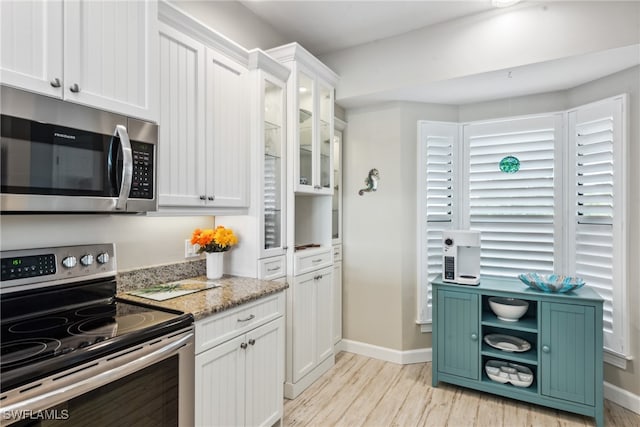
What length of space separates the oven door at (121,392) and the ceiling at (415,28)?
7.82 ft

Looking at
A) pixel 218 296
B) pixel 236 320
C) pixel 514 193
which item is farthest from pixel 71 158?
pixel 514 193

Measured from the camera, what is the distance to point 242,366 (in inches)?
71.4

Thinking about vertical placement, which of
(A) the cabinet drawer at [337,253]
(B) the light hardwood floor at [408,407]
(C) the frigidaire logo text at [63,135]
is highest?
(C) the frigidaire logo text at [63,135]

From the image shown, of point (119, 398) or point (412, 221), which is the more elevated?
point (412, 221)

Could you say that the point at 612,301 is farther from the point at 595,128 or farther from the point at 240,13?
the point at 240,13

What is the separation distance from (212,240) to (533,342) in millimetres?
2573

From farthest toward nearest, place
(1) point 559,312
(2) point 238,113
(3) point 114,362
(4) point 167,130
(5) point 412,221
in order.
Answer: (5) point 412,221, (1) point 559,312, (2) point 238,113, (4) point 167,130, (3) point 114,362

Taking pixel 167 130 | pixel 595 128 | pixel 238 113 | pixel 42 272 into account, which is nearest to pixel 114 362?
pixel 42 272

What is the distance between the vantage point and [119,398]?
1.21 meters

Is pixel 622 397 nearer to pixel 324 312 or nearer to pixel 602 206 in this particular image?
pixel 602 206

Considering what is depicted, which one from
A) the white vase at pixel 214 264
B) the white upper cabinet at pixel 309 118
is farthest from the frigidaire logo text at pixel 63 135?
the white upper cabinet at pixel 309 118

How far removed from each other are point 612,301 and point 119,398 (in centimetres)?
314

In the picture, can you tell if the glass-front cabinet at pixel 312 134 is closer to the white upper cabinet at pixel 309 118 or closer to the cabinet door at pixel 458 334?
the white upper cabinet at pixel 309 118

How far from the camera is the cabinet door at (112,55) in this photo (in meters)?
1.30
